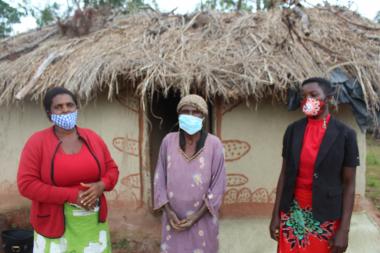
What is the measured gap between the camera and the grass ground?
24.6 feet

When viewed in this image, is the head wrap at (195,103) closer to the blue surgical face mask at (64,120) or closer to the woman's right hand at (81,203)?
the blue surgical face mask at (64,120)

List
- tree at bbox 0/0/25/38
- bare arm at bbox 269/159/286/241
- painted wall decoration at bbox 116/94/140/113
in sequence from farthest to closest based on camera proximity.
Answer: tree at bbox 0/0/25/38 → painted wall decoration at bbox 116/94/140/113 → bare arm at bbox 269/159/286/241

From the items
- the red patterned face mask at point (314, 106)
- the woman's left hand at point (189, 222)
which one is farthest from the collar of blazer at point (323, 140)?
the woman's left hand at point (189, 222)

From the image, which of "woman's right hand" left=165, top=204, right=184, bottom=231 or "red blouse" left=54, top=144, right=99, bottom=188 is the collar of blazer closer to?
"woman's right hand" left=165, top=204, right=184, bottom=231

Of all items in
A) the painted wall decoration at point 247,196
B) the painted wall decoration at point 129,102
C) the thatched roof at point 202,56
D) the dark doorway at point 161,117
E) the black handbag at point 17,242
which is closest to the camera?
the black handbag at point 17,242

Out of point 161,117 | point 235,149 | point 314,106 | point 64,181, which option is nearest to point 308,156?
point 314,106

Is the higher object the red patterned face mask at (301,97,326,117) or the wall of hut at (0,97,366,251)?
the red patterned face mask at (301,97,326,117)

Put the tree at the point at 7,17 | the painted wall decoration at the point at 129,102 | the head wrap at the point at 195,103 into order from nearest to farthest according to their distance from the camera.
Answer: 1. the head wrap at the point at 195,103
2. the painted wall decoration at the point at 129,102
3. the tree at the point at 7,17

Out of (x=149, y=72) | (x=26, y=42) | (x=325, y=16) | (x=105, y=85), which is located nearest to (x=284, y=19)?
(x=325, y=16)

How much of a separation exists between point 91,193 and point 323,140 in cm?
150

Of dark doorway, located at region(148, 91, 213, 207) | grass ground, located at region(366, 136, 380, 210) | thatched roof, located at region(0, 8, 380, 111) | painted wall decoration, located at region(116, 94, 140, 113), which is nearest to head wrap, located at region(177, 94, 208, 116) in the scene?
thatched roof, located at region(0, 8, 380, 111)

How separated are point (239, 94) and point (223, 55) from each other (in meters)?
0.67

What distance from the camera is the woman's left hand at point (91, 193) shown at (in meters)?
2.52

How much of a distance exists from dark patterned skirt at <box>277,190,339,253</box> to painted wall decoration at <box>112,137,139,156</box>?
2.85m
